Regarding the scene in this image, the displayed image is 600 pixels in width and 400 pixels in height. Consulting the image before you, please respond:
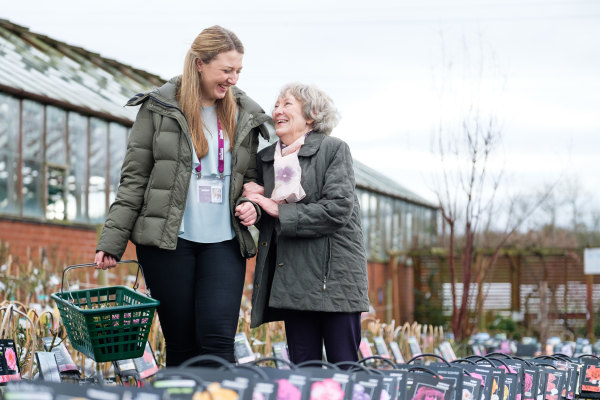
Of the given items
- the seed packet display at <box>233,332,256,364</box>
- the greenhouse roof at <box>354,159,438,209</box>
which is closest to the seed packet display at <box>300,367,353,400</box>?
the seed packet display at <box>233,332,256,364</box>

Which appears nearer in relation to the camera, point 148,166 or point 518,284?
point 148,166

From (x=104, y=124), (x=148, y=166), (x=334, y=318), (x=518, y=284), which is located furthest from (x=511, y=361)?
(x=518, y=284)

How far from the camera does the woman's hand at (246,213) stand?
3.52m

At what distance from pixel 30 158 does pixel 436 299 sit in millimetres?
9268

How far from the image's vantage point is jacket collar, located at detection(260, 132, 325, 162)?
3729 mm

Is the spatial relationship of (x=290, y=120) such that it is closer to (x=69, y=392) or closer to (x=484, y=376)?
(x=484, y=376)

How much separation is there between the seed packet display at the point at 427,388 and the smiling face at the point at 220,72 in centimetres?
133

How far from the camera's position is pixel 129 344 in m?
3.27

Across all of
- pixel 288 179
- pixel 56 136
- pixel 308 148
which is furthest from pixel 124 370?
pixel 56 136

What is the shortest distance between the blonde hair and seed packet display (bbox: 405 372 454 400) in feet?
3.88

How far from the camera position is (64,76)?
44.5 ft

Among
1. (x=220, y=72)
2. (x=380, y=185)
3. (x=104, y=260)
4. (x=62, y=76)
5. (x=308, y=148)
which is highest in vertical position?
(x=62, y=76)

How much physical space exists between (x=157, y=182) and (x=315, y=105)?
753mm

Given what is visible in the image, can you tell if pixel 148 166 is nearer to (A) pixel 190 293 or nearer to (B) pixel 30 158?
(A) pixel 190 293
